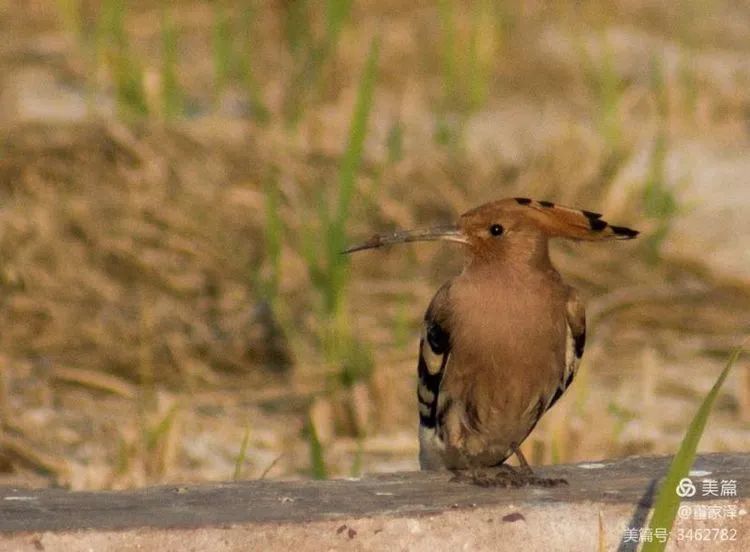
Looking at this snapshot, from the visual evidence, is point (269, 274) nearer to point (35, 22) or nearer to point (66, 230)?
point (66, 230)

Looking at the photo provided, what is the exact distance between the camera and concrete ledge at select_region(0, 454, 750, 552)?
3.19 m

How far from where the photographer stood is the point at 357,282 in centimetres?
659

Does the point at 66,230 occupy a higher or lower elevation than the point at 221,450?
higher

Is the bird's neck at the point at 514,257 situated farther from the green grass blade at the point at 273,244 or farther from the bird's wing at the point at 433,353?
the green grass blade at the point at 273,244

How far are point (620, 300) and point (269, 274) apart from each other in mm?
1109

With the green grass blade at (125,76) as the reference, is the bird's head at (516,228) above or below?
below

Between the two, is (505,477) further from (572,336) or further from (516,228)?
(516,228)

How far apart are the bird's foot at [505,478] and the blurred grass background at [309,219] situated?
21.8 inches

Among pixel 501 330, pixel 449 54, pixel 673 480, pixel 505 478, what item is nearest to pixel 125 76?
pixel 449 54

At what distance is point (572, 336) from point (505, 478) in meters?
0.34

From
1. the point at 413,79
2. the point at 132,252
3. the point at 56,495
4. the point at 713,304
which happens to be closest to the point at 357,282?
the point at 132,252

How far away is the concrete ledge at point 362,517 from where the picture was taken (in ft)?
10.5

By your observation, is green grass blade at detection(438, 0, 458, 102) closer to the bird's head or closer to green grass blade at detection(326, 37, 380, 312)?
green grass blade at detection(326, 37, 380, 312)

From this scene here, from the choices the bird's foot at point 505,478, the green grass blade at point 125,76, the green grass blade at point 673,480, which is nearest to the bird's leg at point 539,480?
the bird's foot at point 505,478
